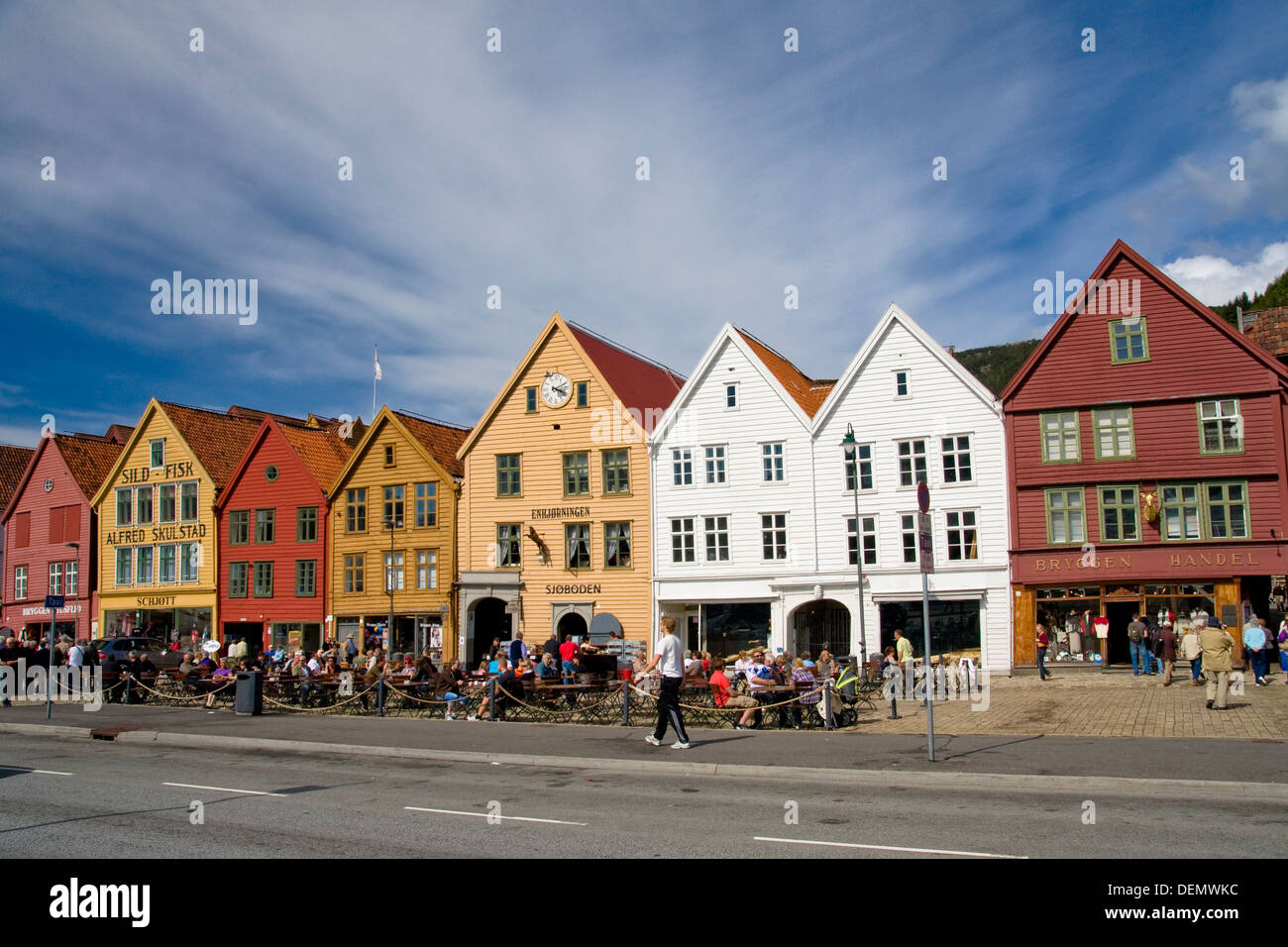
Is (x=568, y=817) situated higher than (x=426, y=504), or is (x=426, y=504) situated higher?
(x=426, y=504)

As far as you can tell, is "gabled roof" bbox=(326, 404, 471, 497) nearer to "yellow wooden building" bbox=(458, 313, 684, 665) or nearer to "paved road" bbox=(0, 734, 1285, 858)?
"yellow wooden building" bbox=(458, 313, 684, 665)

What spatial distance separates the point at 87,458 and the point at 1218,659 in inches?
2165

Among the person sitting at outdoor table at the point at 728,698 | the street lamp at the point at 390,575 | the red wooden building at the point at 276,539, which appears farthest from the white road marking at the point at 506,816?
the red wooden building at the point at 276,539

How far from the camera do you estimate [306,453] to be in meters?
47.5

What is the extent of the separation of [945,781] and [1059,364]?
23.2 metres

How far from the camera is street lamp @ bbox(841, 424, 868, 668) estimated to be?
1238 inches

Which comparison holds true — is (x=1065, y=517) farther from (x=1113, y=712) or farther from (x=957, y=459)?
(x=1113, y=712)

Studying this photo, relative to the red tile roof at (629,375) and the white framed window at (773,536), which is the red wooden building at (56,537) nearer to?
the red tile roof at (629,375)

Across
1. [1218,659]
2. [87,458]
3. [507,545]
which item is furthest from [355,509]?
[1218,659]

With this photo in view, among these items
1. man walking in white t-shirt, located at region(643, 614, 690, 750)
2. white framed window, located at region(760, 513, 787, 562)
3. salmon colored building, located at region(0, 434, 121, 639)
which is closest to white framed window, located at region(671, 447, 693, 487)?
white framed window, located at region(760, 513, 787, 562)

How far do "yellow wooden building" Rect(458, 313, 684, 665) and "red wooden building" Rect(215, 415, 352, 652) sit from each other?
27.8ft

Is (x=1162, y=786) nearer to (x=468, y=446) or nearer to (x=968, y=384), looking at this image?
(x=968, y=384)

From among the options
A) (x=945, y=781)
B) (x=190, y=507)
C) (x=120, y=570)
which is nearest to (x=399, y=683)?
(x=945, y=781)

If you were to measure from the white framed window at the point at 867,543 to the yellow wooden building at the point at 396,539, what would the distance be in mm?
16455
